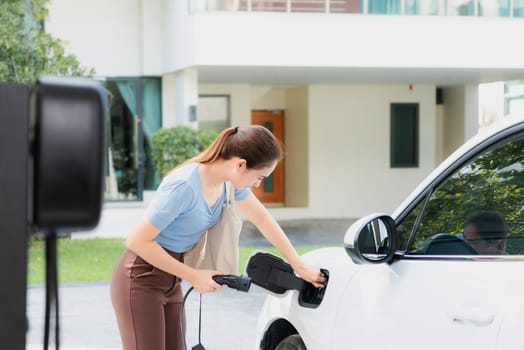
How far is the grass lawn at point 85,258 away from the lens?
1232cm

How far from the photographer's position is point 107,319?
942 cm

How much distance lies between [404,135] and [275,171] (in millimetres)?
3146

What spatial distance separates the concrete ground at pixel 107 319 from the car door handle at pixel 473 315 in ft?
13.4

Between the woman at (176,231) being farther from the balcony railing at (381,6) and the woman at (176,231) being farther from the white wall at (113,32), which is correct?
the white wall at (113,32)

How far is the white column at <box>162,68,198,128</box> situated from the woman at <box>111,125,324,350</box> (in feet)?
42.8

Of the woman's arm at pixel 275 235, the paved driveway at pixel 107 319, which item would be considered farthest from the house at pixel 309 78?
the woman's arm at pixel 275 235

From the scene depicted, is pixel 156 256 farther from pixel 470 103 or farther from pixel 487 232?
pixel 470 103

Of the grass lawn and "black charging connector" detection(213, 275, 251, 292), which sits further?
the grass lawn

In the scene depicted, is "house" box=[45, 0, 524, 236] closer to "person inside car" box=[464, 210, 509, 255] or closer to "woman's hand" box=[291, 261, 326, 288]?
"woman's hand" box=[291, 261, 326, 288]

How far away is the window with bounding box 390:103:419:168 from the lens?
816 inches

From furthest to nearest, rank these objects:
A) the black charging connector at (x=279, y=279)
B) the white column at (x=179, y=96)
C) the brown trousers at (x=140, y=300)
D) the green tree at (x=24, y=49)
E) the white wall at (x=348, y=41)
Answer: the white column at (x=179, y=96) → the white wall at (x=348, y=41) → the green tree at (x=24, y=49) → the black charging connector at (x=279, y=279) → the brown trousers at (x=140, y=300)

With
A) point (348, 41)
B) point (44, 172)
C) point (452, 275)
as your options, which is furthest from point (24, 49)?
A: point (44, 172)

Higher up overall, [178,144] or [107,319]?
[178,144]

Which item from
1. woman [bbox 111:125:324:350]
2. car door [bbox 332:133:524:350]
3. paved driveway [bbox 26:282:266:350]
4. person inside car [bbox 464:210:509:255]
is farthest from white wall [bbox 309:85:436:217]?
person inside car [bbox 464:210:509:255]
